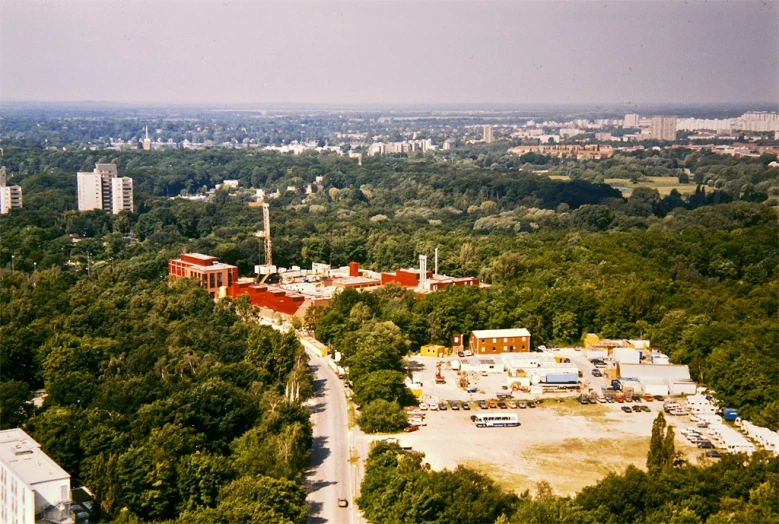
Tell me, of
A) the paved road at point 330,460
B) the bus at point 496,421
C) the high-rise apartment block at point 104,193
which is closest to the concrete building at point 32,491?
the paved road at point 330,460

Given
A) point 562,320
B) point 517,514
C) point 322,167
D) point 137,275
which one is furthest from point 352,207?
point 517,514

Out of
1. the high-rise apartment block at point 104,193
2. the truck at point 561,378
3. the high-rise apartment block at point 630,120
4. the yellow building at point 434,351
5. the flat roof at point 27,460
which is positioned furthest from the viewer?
the high-rise apartment block at point 630,120

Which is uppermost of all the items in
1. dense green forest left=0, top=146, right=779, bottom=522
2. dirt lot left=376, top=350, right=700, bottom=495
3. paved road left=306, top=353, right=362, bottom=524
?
dense green forest left=0, top=146, right=779, bottom=522

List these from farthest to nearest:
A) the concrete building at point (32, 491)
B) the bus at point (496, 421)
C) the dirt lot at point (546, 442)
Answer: the bus at point (496, 421) < the dirt lot at point (546, 442) < the concrete building at point (32, 491)

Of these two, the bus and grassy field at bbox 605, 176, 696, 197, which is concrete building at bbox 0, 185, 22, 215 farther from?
grassy field at bbox 605, 176, 696, 197

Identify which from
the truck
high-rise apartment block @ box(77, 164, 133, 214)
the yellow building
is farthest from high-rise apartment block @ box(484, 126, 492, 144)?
the truck

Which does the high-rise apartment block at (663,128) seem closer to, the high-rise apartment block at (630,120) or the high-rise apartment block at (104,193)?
the high-rise apartment block at (630,120)
